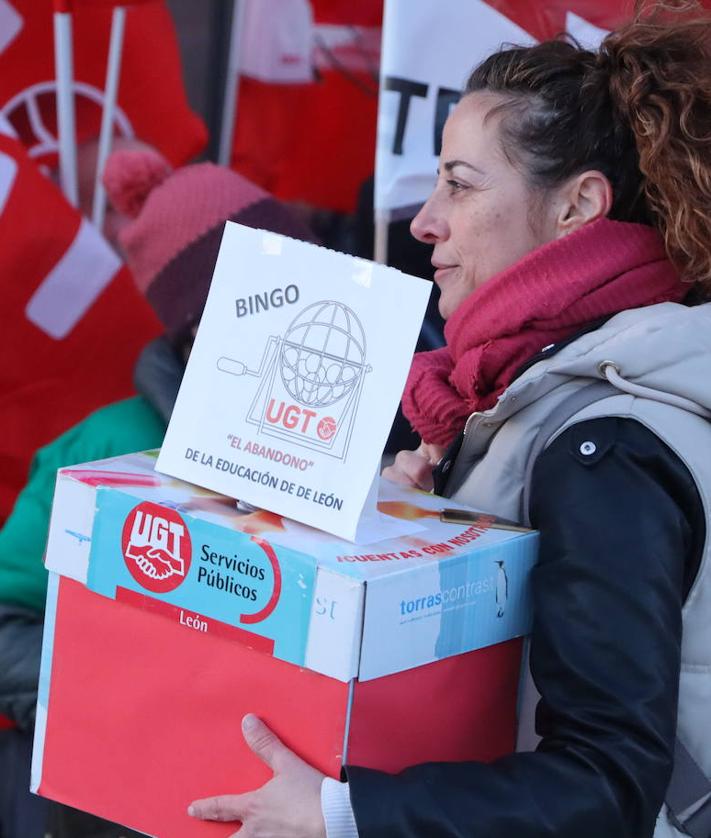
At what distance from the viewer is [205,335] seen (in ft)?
4.31

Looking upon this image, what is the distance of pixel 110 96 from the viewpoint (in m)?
3.15

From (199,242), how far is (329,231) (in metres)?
1.49

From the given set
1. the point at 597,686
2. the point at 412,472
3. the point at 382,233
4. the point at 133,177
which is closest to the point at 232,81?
the point at 133,177

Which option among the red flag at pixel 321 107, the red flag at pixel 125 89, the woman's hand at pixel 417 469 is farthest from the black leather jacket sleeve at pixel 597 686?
the red flag at pixel 321 107

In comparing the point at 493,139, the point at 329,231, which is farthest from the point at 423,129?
A: the point at 329,231

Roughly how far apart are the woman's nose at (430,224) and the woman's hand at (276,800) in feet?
2.09

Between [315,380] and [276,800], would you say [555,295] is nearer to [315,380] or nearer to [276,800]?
[315,380]

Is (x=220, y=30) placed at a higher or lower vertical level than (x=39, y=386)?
higher

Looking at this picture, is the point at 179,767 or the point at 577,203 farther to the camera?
the point at 577,203

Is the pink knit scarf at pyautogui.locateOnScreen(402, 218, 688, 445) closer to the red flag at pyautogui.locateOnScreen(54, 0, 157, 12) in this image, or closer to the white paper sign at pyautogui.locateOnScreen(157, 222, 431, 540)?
the white paper sign at pyautogui.locateOnScreen(157, 222, 431, 540)

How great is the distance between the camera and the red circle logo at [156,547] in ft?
4.04

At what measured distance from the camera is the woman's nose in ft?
4.97

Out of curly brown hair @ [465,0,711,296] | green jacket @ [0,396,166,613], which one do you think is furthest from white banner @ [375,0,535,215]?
curly brown hair @ [465,0,711,296]

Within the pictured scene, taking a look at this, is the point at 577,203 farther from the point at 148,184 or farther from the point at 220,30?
the point at 220,30
